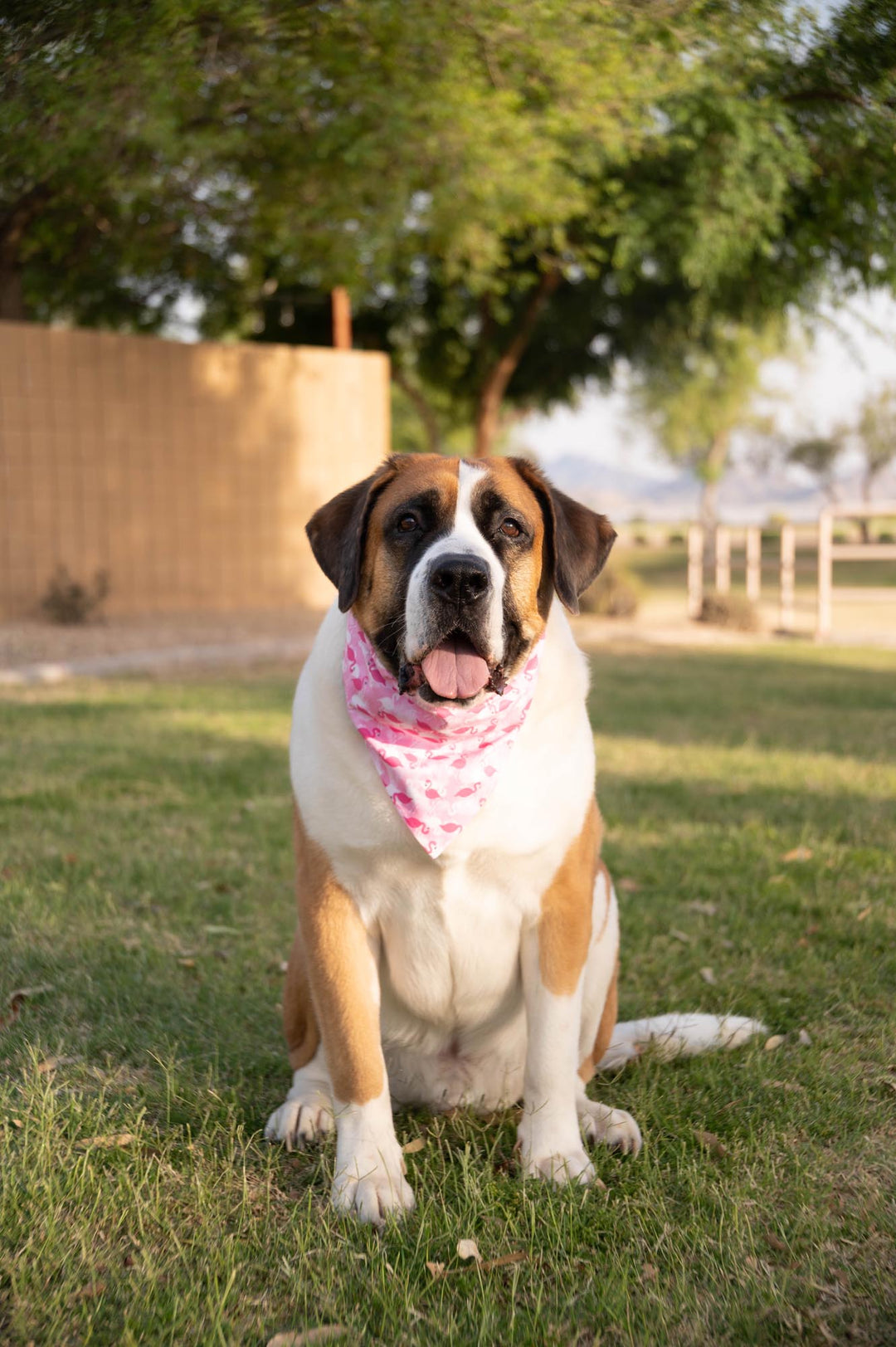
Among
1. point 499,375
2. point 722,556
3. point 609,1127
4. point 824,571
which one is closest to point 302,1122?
point 609,1127

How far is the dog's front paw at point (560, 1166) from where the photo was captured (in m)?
2.81

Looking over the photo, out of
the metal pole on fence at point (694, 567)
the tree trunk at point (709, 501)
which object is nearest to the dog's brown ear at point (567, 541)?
the metal pole on fence at point (694, 567)

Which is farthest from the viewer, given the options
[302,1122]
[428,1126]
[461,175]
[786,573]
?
[786,573]

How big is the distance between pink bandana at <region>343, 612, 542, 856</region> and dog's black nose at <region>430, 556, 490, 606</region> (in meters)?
0.25

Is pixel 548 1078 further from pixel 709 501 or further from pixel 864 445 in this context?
pixel 864 445

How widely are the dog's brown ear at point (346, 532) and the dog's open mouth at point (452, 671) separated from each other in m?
0.25

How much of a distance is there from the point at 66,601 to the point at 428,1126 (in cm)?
1308

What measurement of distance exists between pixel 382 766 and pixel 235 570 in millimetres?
14991

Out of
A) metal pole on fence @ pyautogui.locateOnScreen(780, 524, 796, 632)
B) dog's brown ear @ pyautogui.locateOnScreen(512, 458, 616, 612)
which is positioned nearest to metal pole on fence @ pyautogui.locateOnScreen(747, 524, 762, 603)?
metal pole on fence @ pyautogui.locateOnScreen(780, 524, 796, 632)

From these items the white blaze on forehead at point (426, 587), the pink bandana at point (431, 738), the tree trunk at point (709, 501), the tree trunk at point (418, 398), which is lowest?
the pink bandana at point (431, 738)

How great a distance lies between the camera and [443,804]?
8.90 feet

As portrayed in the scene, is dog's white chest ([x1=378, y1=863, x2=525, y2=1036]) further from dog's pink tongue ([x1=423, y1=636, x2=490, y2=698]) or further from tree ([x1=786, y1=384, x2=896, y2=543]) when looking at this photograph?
tree ([x1=786, y1=384, x2=896, y2=543])

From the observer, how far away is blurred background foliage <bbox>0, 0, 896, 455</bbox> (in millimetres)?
3914

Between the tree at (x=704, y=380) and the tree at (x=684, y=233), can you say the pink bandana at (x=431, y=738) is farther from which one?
the tree at (x=704, y=380)
